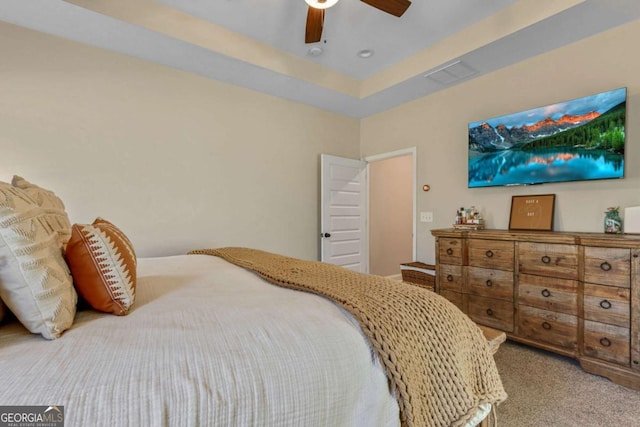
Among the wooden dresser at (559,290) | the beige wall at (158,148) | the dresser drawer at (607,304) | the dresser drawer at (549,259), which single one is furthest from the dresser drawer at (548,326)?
the beige wall at (158,148)

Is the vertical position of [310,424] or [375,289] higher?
[375,289]

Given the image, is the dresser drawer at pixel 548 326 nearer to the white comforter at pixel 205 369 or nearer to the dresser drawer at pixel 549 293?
the dresser drawer at pixel 549 293

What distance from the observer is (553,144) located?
8.50 ft

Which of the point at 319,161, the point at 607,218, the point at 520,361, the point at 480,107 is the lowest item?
the point at 520,361

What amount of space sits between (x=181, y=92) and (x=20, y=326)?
268cm

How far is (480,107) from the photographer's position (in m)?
3.16

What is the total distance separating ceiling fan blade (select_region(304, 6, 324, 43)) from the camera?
207cm

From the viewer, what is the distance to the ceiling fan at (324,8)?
195 cm

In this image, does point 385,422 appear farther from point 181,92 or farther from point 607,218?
point 181,92

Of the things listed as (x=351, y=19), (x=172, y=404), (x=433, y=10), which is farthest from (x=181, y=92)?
(x=172, y=404)

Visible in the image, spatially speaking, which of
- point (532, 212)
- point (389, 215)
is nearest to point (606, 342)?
point (532, 212)

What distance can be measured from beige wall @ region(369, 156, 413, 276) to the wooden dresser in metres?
2.15

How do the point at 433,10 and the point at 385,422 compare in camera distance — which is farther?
the point at 433,10

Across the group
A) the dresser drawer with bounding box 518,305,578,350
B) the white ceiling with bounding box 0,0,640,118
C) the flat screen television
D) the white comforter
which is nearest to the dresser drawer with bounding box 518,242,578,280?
the dresser drawer with bounding box 518,305,578,350
